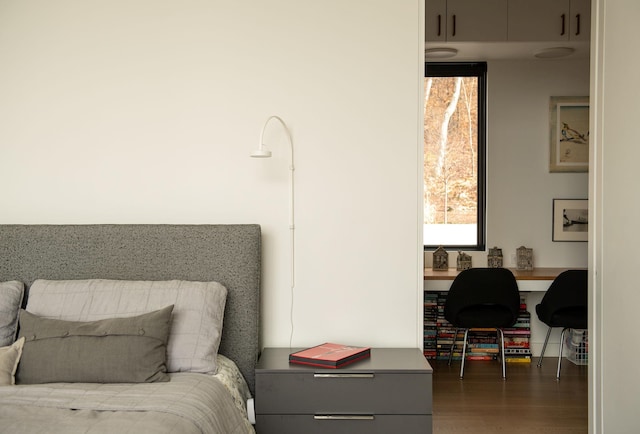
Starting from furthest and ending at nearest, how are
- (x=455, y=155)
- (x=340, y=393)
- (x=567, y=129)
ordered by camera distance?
(x=455, y=155), (x=567, y=129), (x=340, y=393)

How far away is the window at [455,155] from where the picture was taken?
564cm

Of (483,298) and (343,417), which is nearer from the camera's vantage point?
(343,417)

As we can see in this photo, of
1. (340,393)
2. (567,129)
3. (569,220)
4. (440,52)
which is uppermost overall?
(440,52)

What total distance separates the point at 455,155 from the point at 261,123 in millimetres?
2806

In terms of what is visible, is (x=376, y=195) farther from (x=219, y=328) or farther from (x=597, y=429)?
(x=597, y=429)

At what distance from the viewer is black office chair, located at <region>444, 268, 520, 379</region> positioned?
486cm

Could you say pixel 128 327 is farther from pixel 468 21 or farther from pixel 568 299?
pixel 468 21

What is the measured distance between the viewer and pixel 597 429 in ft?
10.6

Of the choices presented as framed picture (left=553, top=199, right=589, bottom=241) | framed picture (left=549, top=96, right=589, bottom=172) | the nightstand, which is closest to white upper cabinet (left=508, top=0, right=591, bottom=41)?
framed picture (left=549, top=96, right=589, bottom=172)

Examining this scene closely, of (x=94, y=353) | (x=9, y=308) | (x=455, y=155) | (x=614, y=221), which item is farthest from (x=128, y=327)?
(x=455, y=155)

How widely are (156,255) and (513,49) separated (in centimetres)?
335

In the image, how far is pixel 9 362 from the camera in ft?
8.29

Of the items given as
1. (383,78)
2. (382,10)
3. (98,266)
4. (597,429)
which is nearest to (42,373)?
(98,266)

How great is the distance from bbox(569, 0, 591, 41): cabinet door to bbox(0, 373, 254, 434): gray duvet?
3.79m
